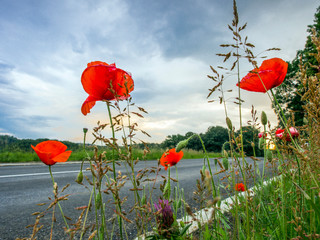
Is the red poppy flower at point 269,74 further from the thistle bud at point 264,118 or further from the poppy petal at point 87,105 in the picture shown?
the poppy petal at point 87,105

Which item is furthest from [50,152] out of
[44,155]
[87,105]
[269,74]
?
[269,74]

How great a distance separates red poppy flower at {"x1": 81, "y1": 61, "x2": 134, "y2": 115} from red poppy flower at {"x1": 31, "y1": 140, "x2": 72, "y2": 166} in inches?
14.2

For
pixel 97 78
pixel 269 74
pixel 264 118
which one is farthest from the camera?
pixel 264 118

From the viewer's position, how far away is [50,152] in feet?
3.74

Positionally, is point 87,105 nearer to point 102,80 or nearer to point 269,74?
point 102,80

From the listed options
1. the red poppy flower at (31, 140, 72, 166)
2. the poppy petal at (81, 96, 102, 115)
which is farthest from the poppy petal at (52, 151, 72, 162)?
the poppy petal at (81, 96, 102, 115)

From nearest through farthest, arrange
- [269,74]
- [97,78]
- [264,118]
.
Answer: [97,78]
[269,74]
[264,118]

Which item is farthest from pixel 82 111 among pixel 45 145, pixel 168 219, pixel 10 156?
pixel 10 156

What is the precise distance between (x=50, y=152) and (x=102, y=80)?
1.68ft

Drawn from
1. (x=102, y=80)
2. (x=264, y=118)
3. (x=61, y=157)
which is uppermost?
(x=102, y=80)

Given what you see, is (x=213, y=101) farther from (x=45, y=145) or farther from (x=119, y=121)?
(x=45, y=145)

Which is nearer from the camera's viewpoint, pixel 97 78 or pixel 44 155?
pixel 97 78

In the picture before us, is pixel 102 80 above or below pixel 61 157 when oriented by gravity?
above

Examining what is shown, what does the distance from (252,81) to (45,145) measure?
1126 mm
